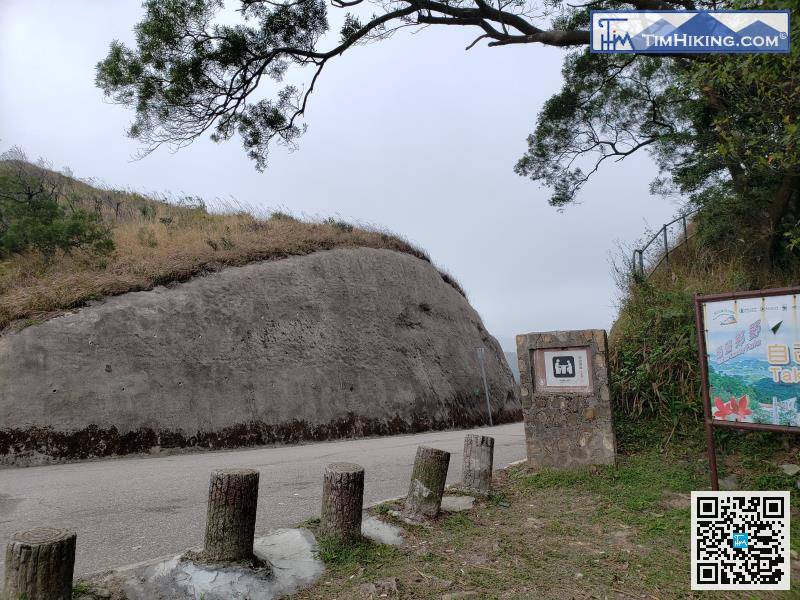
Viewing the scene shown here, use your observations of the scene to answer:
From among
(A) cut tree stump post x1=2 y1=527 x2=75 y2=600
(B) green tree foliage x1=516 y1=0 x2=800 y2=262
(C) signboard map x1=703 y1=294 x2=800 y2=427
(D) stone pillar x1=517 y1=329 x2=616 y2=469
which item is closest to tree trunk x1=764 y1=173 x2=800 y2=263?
(B) green tree foliage x1=516 y1=0 x2=800 y2=262

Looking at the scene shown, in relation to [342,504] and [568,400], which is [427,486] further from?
[568,400]

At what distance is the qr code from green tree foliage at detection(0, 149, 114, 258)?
46.8 feet

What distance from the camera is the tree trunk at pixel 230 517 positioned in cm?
383

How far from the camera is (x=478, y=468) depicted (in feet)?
19.9

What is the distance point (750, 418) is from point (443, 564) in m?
3.48

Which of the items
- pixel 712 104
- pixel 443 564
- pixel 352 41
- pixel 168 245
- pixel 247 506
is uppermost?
pixel 352 41

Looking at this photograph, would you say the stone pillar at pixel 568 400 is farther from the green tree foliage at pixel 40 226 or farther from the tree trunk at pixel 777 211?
the green tree foliage at pixel 40 226

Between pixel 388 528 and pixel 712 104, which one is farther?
pixel 712 104

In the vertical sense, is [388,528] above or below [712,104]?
below

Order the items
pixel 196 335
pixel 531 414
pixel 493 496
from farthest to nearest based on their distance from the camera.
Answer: pixel 196 335, pixel 531 414, pixel 493 496

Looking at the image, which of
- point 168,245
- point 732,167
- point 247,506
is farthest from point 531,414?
point 168,245

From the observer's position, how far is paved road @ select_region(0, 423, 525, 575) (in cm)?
475

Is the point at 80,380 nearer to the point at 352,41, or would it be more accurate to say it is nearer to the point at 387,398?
the point at 387,398

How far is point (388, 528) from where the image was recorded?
192 inches
